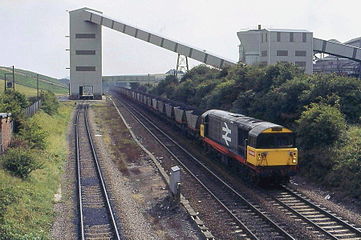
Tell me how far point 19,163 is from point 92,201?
470cm

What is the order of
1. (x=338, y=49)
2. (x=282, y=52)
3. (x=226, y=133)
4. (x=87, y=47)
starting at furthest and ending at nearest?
(x=87, y=47), (x=282, y=52), (x=338, y=49), (x=226, y=133)

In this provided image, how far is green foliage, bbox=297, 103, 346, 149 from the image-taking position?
2669 centimetres

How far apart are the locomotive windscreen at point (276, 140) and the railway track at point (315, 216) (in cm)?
→ 221

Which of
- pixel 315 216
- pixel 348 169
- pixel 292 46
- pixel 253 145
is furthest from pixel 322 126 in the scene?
pixel 292 46

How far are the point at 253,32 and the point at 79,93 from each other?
37.0m

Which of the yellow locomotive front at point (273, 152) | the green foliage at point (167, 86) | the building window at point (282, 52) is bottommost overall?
the yellow locomotive front at point (273, 152)

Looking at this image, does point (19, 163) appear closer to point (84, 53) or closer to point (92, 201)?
point (92, 201)

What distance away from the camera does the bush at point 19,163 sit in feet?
77.1

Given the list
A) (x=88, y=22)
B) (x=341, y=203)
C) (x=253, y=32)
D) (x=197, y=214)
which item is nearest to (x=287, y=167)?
(x=341, y=203)

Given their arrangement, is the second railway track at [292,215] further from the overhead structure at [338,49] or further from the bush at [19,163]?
the overhead structure at [338,49]

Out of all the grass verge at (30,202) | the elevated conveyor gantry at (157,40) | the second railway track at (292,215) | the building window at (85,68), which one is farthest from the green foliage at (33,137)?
the building window at (85,68)

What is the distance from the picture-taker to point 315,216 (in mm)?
18922

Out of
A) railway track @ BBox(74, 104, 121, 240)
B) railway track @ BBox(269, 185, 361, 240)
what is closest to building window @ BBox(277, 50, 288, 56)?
railway track @ BBox(74, 104, 121, 240)

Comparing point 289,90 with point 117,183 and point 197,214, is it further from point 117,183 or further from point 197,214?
point 197,214
